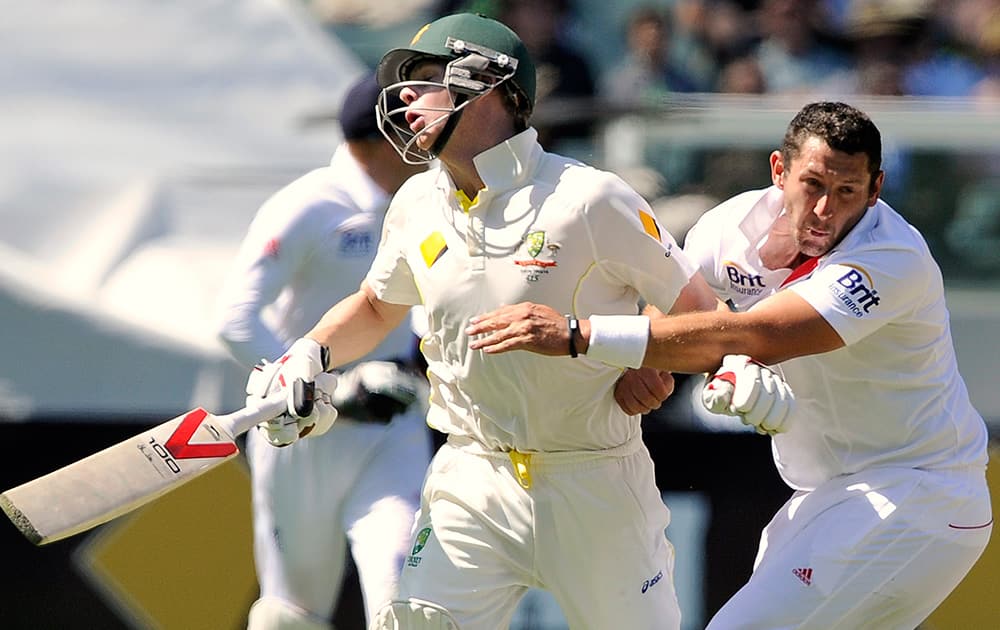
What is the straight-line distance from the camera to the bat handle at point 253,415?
12.3ft

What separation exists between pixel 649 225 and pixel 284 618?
6.09 feet

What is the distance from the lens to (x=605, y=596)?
3711 mm

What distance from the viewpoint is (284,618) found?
4.81m

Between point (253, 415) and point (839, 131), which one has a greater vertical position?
point (839, 131)

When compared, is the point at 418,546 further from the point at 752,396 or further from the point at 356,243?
the point at 356,243

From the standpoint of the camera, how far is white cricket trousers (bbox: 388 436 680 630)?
12.2ft

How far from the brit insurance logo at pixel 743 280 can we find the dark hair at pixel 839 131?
336mm

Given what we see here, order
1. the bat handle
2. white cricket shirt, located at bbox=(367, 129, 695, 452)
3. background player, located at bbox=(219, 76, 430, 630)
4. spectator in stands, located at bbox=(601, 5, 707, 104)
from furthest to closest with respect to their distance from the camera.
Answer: spectator in stands, located at bbox=(601, 5, 707, 104) → background player, located at bbox=(219, 76, 430, 630) → the bat handle → white cricket shirt, located at bbox=(367, 129, 695, 452)

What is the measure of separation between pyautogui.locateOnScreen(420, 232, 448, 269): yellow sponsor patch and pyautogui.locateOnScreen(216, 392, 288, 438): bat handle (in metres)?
0.46

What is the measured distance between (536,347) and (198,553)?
290 cm

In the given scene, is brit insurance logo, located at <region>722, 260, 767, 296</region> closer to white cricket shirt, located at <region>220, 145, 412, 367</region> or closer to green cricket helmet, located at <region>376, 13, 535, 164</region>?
green cricket helmet, located at <region>376, 13, 535, 164</region>

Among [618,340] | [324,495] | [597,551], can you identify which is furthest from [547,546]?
[324,495]

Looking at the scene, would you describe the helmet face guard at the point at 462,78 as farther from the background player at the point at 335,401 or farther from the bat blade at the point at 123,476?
the background player at the point at 335,401

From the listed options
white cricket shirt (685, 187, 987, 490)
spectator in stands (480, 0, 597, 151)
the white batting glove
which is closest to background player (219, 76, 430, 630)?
white cricket shirt (685, 187, 987, 490)
